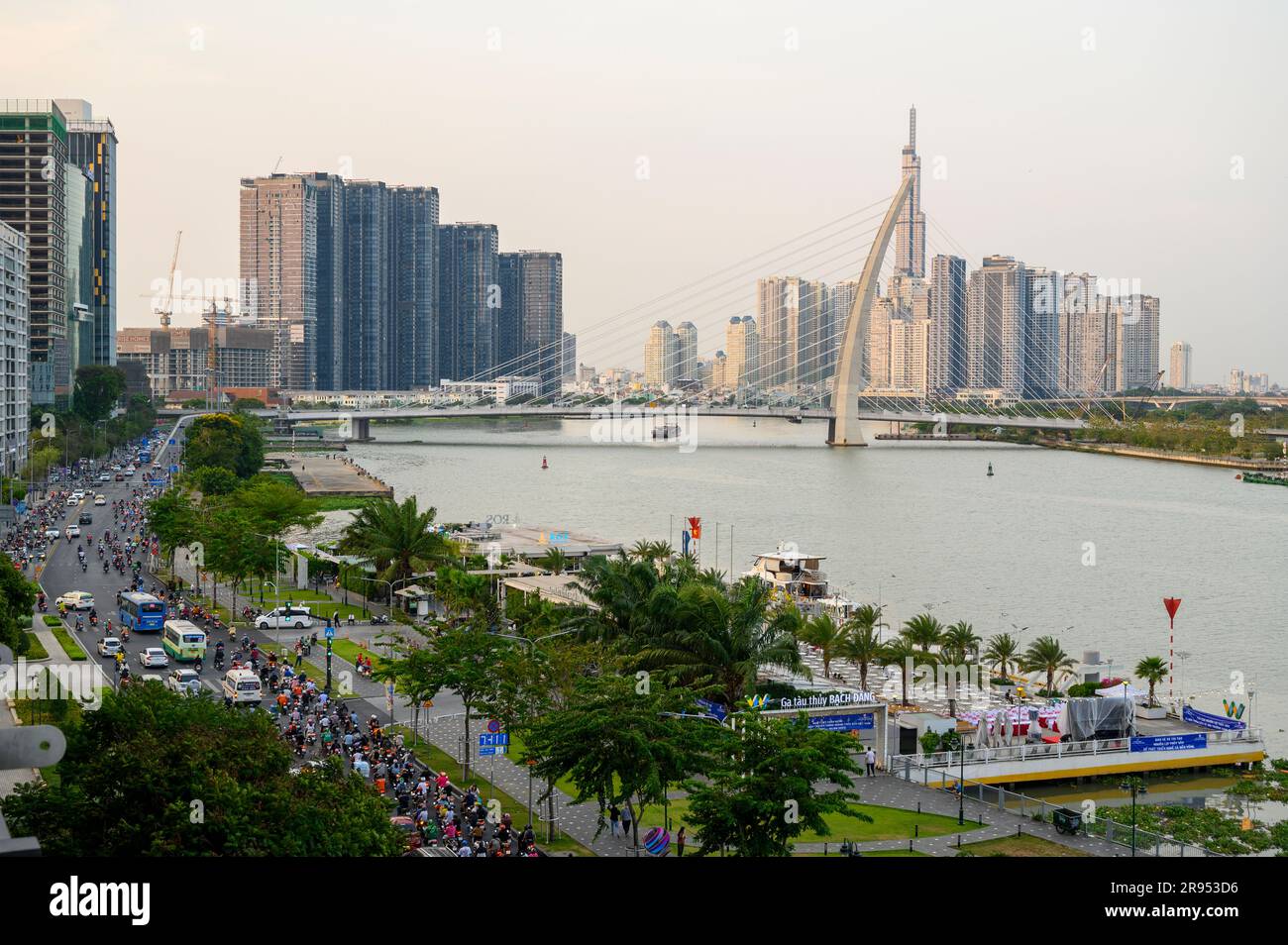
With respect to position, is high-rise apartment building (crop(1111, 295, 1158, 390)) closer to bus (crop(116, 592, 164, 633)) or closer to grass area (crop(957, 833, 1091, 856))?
bus (crop(116, 592, 164, 633))

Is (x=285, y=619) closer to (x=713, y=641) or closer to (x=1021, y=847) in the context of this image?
(x=713, y=641)

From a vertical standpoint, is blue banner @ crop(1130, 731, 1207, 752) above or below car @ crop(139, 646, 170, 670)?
below

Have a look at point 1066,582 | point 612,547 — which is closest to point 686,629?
point 612,547

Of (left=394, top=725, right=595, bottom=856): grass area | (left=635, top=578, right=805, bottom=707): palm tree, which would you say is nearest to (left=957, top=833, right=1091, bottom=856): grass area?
(left=394, top=725, right=595, bottom=856): grass area

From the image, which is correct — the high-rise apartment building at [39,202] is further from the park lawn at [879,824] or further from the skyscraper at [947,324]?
the skyscraper at [947,324]
